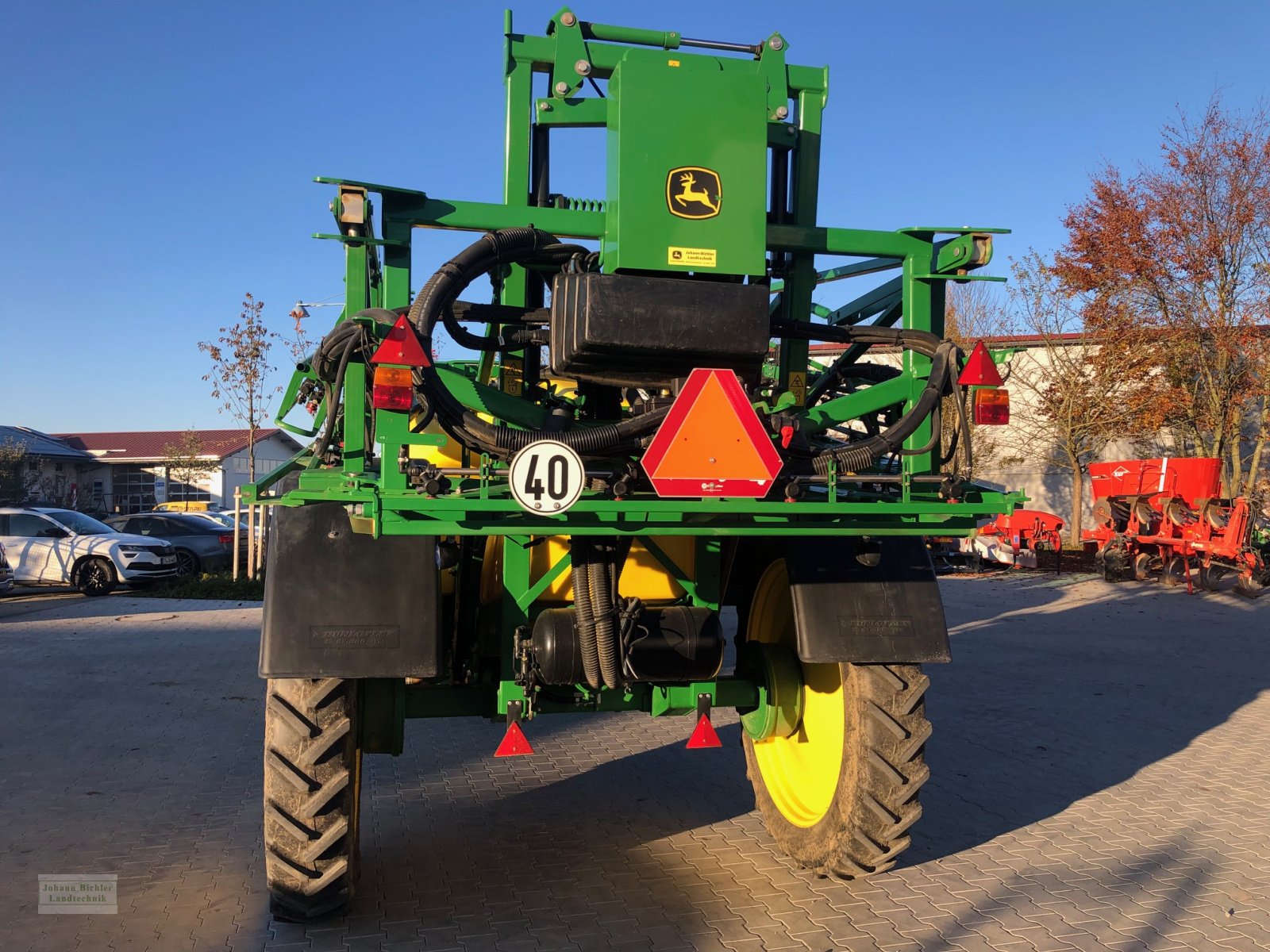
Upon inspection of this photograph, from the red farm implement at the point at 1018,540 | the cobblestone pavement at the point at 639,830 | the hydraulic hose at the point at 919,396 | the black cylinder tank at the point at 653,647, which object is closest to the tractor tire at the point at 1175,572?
the red farm implement at the point at 1018,540

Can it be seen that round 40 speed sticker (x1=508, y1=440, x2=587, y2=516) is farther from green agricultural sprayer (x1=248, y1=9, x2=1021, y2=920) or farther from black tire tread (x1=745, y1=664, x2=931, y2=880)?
black tire tread (x1=745, y1=664, x2=931, y2=880)

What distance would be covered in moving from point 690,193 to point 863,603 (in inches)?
72.4

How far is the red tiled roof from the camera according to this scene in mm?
44844

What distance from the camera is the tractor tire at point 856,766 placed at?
4328mm

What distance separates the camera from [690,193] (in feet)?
12.8

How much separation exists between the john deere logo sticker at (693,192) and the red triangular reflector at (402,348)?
1.14m

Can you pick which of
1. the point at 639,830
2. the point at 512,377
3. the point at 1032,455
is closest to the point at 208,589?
the point at 639,830

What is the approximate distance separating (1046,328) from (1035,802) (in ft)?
72.2

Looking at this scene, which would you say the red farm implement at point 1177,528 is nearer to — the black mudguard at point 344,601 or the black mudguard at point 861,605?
the black mudguard at point 861,605

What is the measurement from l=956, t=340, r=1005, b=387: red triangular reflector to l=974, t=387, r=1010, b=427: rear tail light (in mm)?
31

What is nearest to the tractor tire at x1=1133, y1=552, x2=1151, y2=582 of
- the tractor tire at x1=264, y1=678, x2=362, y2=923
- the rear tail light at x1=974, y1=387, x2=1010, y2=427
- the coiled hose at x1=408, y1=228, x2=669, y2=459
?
the rear tail light at x1=974, y1=387, x2=1010, y2=427

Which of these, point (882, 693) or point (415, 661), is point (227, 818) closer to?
point (415, 661)

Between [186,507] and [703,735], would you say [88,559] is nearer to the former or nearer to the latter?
[703,735]

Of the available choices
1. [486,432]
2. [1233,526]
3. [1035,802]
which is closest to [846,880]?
[1035,802]
